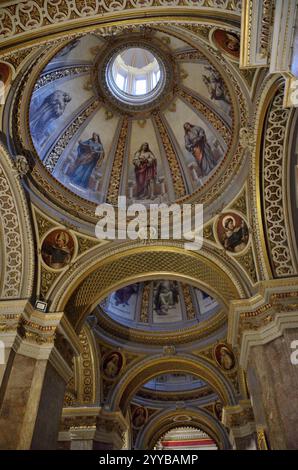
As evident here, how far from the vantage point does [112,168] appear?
1314 cm

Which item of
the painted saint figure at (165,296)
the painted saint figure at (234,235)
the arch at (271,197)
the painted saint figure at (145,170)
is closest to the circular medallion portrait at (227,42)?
the arch at (271,197)

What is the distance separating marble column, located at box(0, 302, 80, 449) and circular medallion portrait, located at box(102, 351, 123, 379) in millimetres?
5431

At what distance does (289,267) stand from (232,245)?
5.52ft

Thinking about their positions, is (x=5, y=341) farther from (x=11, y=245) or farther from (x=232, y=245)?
(x=232, y=245)

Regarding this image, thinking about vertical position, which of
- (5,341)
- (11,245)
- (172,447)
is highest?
(172,447)

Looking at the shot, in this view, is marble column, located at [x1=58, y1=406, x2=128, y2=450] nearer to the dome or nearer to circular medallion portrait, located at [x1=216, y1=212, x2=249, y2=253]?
circular medallion portrait, located at [x1=216, y1=212, x2=249, y2=253]

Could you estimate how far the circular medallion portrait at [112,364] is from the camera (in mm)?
15445

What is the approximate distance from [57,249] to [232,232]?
14.8 feet

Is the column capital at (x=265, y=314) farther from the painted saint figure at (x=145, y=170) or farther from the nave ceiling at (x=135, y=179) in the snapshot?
the painted saint figure at (x=145, y=170)

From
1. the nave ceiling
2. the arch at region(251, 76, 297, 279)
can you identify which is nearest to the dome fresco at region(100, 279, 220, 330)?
the nave ceiling

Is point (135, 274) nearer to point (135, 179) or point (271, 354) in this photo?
point (135, 179)

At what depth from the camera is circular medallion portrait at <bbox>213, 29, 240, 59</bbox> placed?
779 centimetres

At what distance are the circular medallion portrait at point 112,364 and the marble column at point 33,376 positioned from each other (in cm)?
543

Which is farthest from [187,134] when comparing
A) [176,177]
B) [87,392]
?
[87,392]
